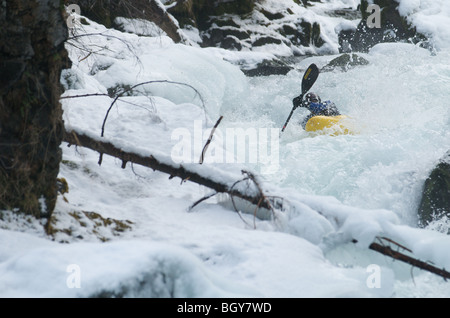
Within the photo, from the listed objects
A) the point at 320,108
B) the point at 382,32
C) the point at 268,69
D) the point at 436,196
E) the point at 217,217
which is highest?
the point at 382,32

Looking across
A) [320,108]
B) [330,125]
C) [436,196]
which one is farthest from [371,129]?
[436,196]

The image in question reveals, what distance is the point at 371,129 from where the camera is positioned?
20.2ft

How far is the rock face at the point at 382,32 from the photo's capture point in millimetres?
12766

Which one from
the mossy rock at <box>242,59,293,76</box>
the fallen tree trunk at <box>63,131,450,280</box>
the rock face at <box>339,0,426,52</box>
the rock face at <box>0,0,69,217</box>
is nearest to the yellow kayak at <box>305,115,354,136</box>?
the fallen tree trunk at <box>63,131,450,280</box>

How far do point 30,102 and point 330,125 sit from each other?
4824mm

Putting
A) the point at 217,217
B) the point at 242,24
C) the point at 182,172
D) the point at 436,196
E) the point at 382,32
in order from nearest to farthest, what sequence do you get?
the point at 217,217 < the point at 182,172 < the point at 436,196 < the point at 382,32 < the point at 242,24

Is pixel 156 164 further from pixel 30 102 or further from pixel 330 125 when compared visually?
pixel 330 125

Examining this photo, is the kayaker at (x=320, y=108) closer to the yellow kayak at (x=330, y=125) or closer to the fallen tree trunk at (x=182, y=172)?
the yellow kayak at (x=330, y=125)

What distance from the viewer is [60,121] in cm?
229

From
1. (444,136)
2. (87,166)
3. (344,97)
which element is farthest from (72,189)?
(344,97)

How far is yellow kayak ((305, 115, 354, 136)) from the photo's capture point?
6.10 metres

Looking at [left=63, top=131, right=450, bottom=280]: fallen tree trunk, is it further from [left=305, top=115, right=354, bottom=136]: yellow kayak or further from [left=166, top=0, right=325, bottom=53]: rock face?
[left=166, top=0, right=325, bottom=53]: rock face

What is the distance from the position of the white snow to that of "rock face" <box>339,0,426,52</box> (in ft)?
20.6
